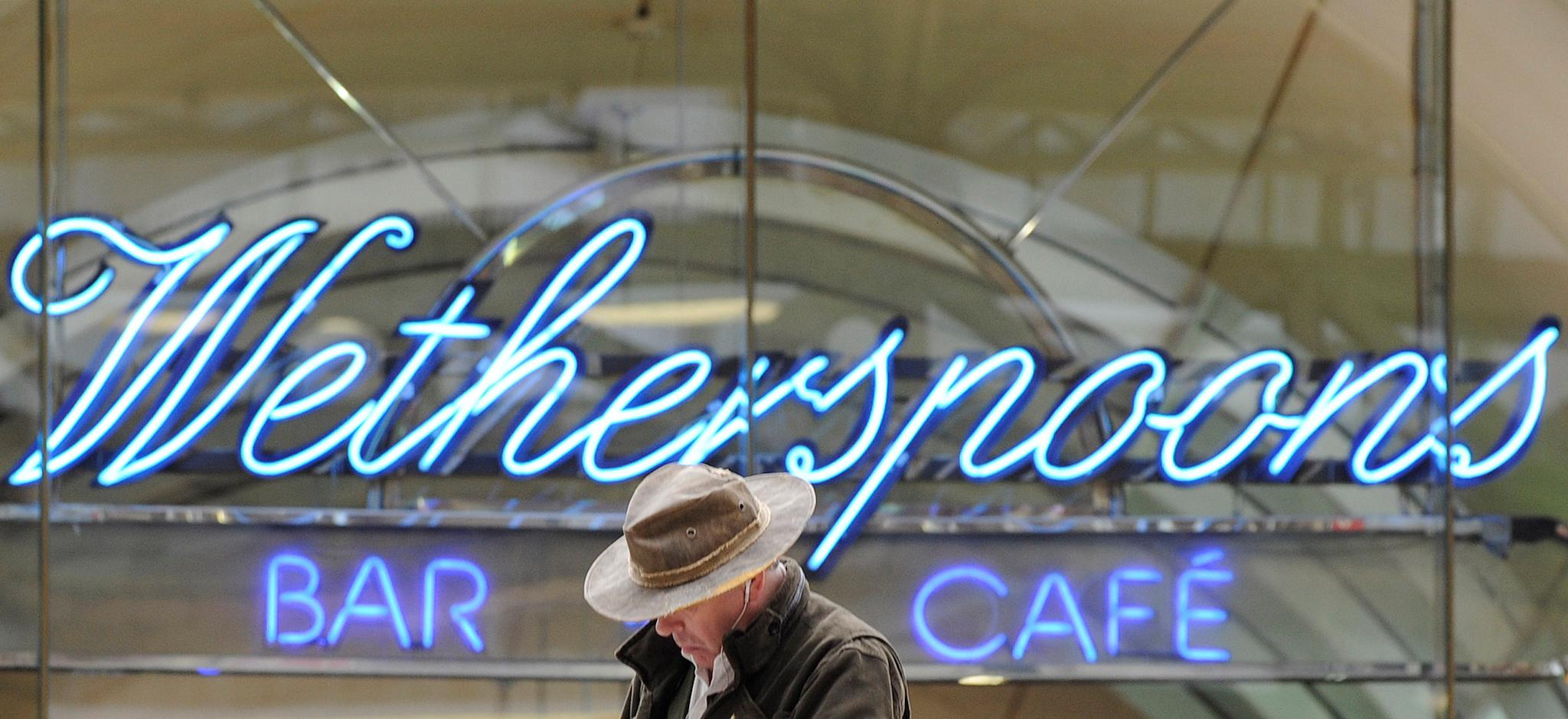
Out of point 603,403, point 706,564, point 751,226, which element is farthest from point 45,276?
point 706,564

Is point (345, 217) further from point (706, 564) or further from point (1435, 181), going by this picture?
point (1435, 181)

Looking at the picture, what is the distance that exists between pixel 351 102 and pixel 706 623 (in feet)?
11.4

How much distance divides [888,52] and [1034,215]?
0.75 m

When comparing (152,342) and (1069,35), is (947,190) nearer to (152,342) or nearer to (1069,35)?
(1069,35)

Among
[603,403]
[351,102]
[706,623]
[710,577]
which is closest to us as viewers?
[710,577]

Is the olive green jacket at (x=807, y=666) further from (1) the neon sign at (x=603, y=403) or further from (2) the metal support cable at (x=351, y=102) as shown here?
(2) the metal support cable at (x=351, y=102)

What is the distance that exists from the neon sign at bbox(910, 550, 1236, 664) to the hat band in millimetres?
3003

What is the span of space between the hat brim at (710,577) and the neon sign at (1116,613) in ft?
9.40

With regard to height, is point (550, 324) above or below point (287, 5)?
below

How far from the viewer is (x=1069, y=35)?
5023 mm

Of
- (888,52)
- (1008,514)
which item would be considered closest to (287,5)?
(888,52)

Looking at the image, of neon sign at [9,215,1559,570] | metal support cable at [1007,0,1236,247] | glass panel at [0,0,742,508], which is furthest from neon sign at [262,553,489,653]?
metal support cable at [1007,0,1236,247]

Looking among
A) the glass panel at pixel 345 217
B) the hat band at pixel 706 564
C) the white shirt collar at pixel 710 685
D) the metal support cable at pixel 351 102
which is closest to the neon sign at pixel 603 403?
the glass panel at pixel 345 217

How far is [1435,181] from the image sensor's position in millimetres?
5020
